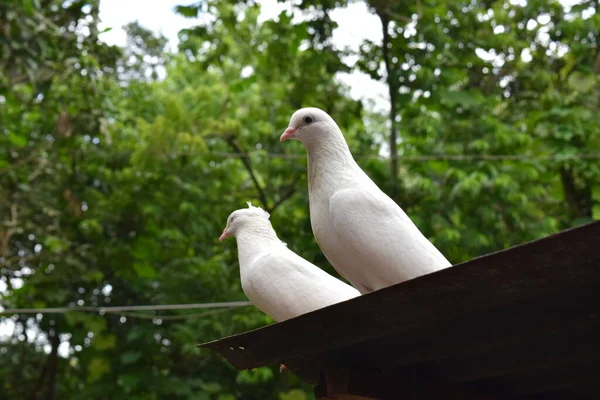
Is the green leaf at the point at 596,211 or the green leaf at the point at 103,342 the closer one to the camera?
the green leaf at the point at 596,211

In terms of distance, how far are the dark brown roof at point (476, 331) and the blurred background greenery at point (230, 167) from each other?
19.8ft

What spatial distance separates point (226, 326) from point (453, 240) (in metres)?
2.87

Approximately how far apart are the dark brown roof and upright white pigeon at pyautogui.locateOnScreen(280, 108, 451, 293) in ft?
0.86

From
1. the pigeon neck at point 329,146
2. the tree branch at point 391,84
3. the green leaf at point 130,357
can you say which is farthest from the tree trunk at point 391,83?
the pigeon neck at point 329,146

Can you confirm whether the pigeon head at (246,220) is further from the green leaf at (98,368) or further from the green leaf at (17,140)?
the green leaf at (17,140)

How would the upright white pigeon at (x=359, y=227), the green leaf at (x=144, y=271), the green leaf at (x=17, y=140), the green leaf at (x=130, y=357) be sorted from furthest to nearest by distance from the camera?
the green leaf at (x=17, y=140) → the green leaf at (x=144, y=271) → the green leaf at (x=130, y=357) → the upright white pigeon at (x=359, y=227)

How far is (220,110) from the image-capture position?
43.1 ft

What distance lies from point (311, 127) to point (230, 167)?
9.12 m

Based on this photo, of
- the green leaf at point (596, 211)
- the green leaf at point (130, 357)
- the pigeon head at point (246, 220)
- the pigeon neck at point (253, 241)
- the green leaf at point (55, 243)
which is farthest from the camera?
the green leaf at point (130, 357)

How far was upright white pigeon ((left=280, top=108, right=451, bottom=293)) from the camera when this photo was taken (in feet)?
10.1

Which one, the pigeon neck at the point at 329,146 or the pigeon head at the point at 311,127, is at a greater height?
the pigeon head at the point at 311,127

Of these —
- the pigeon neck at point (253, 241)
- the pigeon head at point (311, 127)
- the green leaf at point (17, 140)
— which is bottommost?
the pigeon neck at point (253, 241)

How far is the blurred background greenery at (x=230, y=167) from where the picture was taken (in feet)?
33.3

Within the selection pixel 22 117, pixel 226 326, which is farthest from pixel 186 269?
pixel 22 117
